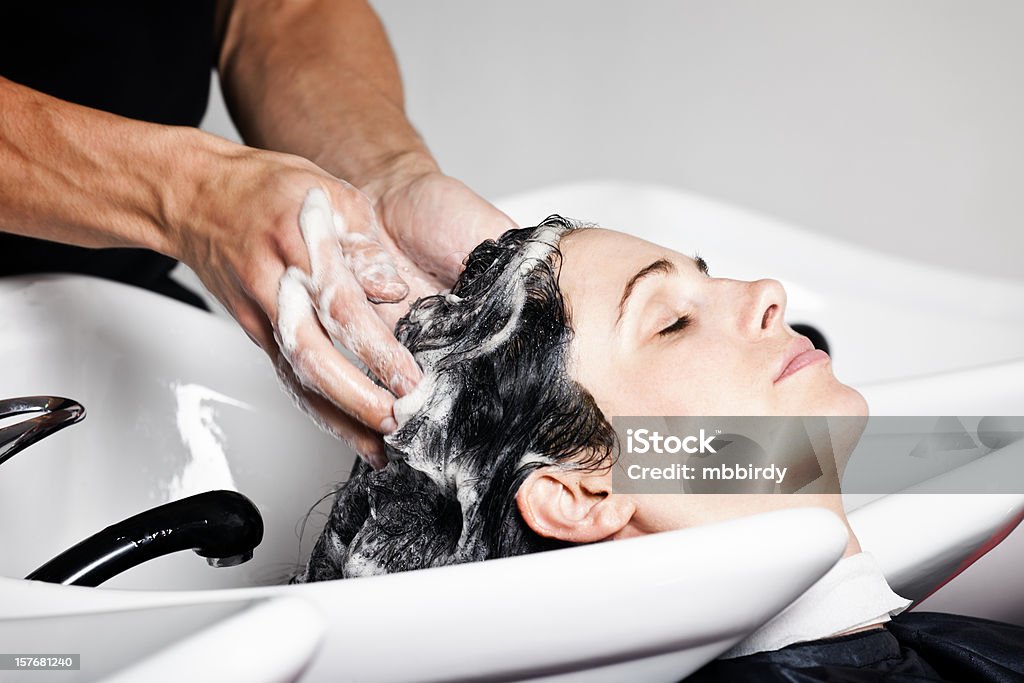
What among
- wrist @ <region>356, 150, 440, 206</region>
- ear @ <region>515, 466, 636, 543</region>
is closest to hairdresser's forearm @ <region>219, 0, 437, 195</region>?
wrist @ <region>356, 150, 440, 206</region>

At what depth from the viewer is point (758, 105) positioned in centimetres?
233

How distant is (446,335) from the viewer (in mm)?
1052

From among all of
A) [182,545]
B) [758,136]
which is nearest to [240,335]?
[182,545]

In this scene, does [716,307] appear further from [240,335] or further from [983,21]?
[983,21]

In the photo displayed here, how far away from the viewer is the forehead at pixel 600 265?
3.33 feet

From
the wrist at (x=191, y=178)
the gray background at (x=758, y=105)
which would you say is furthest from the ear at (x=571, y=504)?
the gray background at (x=758, y=105)

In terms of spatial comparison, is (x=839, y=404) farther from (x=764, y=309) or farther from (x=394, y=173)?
(x=394, y=173)

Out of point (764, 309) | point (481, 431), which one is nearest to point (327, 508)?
point (481, 431)

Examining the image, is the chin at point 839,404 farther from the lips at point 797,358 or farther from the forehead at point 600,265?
the forehead at point 600,265

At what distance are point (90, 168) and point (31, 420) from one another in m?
0.25

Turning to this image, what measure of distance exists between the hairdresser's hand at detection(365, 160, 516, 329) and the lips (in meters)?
0.36

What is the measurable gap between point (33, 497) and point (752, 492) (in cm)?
74

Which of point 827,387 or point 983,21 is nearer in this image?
point 827,387

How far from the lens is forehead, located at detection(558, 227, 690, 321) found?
1.01 metres
